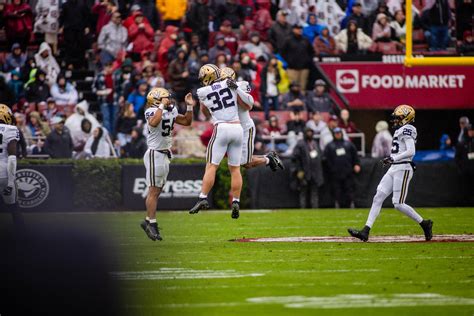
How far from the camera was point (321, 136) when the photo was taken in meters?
20.7

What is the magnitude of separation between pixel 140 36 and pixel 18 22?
2.87 m

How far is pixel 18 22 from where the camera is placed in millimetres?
22734

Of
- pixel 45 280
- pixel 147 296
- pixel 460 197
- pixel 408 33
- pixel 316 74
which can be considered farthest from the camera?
pixel 316 74

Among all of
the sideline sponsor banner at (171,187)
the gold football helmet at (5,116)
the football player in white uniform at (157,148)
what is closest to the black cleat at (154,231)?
the football player in white uniform at (157,148)

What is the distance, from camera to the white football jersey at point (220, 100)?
12.1m

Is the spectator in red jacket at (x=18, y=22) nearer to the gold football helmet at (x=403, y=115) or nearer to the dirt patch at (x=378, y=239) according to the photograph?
the dirt patch at (x=378, y=239)

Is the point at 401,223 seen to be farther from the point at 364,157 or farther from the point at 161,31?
the point at 161,31

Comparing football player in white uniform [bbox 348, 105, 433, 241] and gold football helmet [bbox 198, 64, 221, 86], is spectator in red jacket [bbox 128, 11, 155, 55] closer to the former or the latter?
gold football helmet [bbox 198, 64, 221, 86]

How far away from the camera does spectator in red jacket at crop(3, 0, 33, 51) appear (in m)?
22.7

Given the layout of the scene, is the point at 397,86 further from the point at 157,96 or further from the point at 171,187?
the point at 157,96

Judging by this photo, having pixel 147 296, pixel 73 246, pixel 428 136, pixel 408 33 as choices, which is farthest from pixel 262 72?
pixel 73 246

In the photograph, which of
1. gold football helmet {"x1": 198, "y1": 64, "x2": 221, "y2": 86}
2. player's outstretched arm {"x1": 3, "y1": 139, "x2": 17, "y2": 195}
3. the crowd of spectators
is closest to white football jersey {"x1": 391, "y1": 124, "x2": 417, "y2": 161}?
gold football helmet {"x1": 198, "y1": 64, "x2": 221, "y2": 86}

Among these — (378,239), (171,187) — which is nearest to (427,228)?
(378,239)

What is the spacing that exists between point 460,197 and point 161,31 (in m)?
7.45
